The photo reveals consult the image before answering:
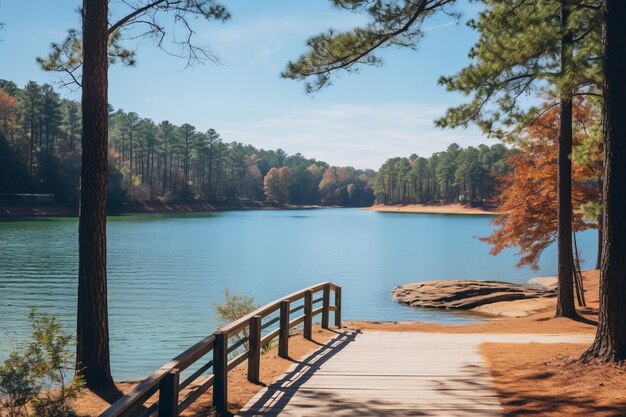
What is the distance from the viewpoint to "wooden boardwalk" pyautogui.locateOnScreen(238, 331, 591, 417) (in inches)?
248

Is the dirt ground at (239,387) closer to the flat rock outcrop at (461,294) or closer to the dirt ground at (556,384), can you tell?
the dirt ground at (556,384)

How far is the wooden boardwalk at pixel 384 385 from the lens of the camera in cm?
630

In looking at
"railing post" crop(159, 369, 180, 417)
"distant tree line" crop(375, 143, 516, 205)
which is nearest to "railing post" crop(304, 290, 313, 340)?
"railing post" crop(159, 369, 180, 417)

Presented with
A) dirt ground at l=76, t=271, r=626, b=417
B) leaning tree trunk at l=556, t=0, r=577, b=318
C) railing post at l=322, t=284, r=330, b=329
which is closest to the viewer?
dirt ground at l=76, t=271, r=626, b=417

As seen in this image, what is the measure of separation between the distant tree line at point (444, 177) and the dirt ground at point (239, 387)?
12396 cm

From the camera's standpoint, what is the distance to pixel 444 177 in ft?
504

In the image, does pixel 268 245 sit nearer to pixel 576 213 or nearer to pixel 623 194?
pixel 576 213

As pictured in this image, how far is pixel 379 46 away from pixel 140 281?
74.6ft

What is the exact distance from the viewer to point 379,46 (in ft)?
36.7

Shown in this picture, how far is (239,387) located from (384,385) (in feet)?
6.30

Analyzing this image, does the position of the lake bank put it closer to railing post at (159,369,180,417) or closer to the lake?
Result: the lake

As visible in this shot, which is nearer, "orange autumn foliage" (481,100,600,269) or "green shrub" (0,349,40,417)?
"green shrub" (0,349,40,417)

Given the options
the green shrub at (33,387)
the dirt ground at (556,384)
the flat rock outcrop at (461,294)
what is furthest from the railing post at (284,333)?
the flat rock outcrop at (461,294)

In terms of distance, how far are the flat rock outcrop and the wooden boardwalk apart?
14727mm
